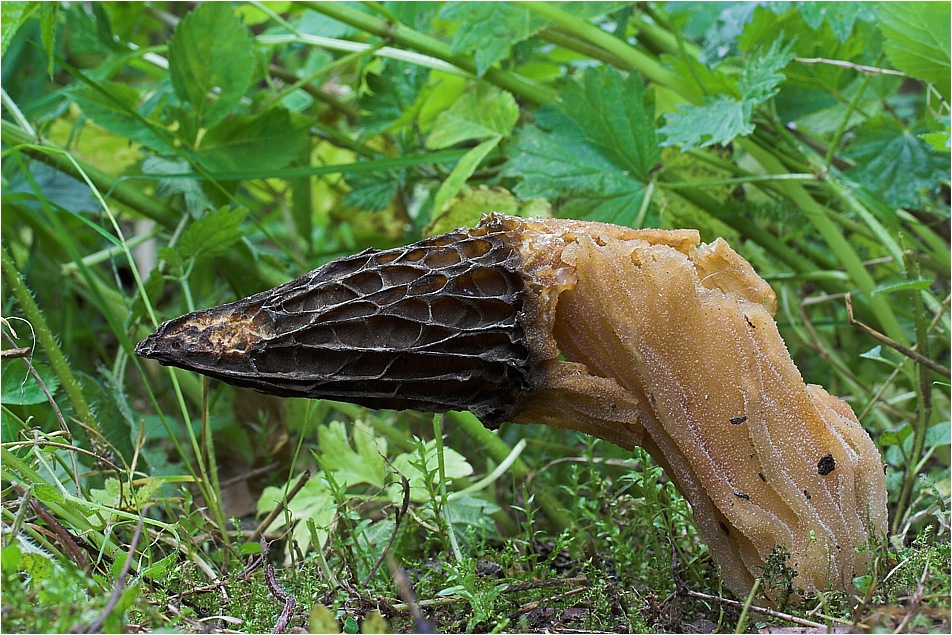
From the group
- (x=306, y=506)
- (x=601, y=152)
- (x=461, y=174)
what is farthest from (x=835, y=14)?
(x=306, y=506)

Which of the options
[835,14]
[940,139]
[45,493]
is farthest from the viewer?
[835,14]

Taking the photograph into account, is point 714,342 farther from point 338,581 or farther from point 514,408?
point 338,581

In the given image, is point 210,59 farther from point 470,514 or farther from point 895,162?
point 895,162

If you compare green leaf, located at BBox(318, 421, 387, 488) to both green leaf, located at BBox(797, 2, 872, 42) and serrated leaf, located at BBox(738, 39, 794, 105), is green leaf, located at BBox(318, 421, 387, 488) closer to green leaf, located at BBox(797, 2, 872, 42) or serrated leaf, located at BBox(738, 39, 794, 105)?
serrated leaf, located at BBox(738, 39, 794, 105)

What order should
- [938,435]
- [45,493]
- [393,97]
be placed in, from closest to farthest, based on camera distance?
[45,493]
[938,435]
[393,97]

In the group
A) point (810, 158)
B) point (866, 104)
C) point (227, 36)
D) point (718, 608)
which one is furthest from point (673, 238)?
point (866, 104)

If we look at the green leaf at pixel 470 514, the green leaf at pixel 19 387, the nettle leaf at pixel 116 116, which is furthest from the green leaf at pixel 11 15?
the green leaf at pixel 470 514
